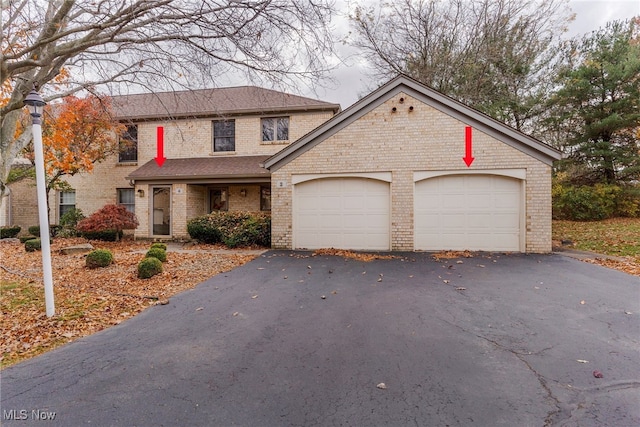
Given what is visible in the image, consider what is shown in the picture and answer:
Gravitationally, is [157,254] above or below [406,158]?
below

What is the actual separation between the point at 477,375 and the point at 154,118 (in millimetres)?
16675

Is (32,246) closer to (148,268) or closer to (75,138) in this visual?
(75,138)

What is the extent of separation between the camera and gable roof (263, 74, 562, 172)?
9.35 metres

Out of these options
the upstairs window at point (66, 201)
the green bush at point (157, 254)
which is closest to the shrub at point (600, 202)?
the green bush at point (157, 254)

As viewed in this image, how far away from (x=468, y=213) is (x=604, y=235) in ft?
22.6

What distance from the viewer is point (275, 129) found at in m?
14.8

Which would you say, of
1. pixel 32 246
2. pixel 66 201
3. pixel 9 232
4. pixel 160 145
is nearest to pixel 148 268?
pixel 32 246

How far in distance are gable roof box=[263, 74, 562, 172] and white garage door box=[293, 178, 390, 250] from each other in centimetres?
135

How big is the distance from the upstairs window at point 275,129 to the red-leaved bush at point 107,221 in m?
7.06

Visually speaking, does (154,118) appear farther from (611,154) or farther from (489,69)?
(611,154)

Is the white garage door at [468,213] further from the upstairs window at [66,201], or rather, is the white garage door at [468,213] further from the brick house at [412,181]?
the upstairs window at [66,201]

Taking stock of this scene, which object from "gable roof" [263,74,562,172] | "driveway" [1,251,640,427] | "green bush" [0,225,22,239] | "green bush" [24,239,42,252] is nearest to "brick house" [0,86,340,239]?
"green bush" [0,225,22,239]

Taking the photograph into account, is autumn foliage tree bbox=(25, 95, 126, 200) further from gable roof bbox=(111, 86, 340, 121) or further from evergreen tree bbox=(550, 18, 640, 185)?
evergreen tree bbox=(550, 18, 640, 185)

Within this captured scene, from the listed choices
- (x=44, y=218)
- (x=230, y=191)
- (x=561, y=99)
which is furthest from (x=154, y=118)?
(x=561, y=99)
